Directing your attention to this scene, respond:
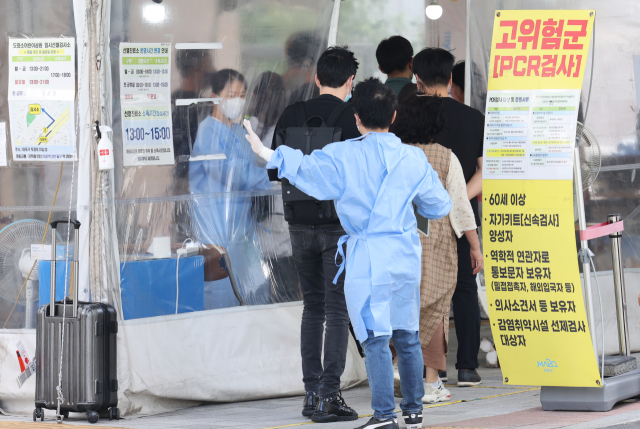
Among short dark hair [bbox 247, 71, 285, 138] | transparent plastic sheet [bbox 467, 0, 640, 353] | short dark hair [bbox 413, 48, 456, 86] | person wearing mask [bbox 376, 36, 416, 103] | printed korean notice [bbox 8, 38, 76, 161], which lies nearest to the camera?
printed korean notice [bbox 8, 38, 76, 161]

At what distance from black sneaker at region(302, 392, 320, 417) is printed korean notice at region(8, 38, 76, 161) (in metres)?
1.79

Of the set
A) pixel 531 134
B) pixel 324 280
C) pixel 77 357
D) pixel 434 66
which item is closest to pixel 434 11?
pixel 434 66

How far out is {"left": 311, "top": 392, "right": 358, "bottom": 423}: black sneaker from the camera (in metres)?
4.38

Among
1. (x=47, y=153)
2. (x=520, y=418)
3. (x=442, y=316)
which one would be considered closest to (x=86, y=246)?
(x=47, y=153)

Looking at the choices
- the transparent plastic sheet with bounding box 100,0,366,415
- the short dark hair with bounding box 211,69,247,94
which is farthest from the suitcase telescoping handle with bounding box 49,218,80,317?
the short dark hair with bounding box 211,69,247,94

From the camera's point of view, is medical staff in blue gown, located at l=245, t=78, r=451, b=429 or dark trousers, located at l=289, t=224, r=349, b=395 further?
dark trousers, located at l=289, t=224, r=349, b=395

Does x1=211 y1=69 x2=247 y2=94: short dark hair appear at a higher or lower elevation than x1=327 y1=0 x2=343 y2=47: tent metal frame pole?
lower

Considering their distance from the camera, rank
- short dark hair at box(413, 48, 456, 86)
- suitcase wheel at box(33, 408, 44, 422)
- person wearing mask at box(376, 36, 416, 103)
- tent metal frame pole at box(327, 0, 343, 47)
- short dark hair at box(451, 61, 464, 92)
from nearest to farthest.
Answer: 1. suitcase wheel at box(33, 408, 44, 422)
2. short dark hair at box(413, 48, 456, 86)
3. tent metal frame pole at box(327, 0, 343, 47)
4. person wearing mask at box(376, 36, 416, 103)
5. short dark hair at box(451, 61, 464, 92)

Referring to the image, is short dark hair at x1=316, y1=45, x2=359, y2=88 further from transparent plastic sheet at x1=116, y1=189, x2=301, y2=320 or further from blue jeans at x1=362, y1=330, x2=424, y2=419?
blue jeans at x1=362, y1=330, x2=424, y2=419

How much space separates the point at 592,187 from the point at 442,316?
2021 millimetres

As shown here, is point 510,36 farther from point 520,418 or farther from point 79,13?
point 79,13

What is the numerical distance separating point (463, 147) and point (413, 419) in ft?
6.06

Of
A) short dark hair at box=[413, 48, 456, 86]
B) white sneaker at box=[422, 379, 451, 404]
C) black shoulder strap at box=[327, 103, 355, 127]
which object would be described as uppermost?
short dark hair at box=[413, 48, 456, 86]

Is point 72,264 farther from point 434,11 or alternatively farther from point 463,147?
point 434,11
